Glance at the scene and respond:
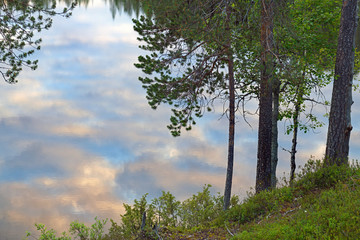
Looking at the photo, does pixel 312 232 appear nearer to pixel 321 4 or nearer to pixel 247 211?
pixel 247 211

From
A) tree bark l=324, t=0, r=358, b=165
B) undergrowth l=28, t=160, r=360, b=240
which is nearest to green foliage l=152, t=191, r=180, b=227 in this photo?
undergrowth l=28, t=160, r=360, b=240

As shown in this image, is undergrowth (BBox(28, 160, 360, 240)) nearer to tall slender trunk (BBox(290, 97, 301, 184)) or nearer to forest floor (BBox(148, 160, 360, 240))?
forest floor (BBox(148, 160, 360, 240))

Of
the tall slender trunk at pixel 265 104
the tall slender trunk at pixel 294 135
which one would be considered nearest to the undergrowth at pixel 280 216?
the tall slender trunk at pixel 265 104

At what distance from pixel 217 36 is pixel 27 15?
6390mm

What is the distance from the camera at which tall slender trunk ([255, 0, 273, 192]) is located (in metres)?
13.5

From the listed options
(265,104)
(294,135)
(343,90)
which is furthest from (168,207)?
(294,135)

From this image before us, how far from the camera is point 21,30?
1247cm

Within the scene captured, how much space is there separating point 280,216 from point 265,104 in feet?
19.7

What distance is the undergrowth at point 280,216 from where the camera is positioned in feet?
23.7

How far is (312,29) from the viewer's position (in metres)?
17.8

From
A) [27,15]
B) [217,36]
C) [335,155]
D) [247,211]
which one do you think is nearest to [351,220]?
[247,211]

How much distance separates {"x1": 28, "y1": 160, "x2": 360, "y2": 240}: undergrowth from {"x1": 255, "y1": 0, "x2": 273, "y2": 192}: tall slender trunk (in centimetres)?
338

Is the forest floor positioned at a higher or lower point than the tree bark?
lower

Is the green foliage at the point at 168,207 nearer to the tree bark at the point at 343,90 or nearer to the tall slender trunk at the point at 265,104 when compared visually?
the tall slender trunk at the point at 265,104
